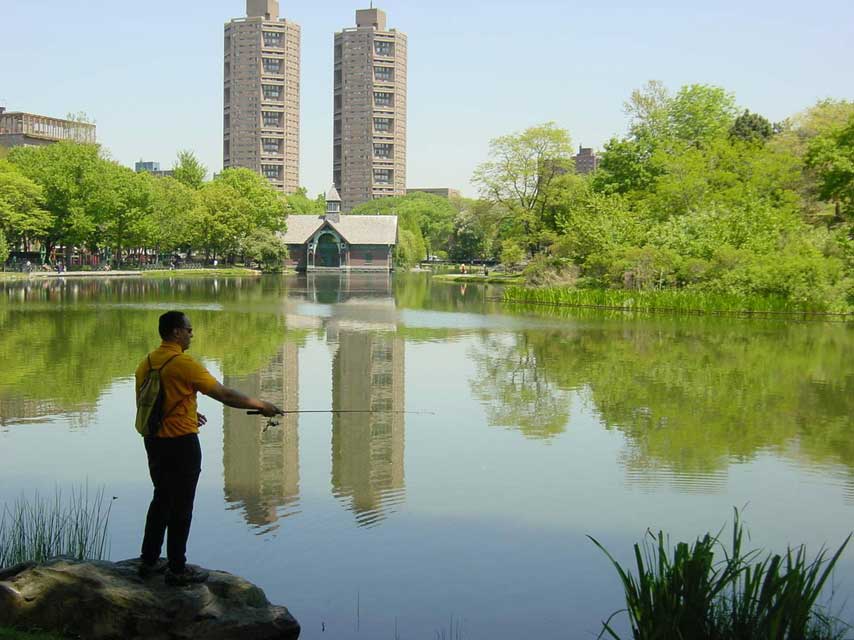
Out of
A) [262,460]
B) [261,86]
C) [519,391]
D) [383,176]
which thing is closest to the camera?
[262,460]

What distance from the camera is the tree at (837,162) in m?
38.6

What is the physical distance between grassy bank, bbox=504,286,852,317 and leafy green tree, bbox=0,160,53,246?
37120mm

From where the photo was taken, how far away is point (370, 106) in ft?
521

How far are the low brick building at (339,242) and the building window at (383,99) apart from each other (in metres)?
66.6

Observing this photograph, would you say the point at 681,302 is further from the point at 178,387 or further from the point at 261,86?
the point at 261,86

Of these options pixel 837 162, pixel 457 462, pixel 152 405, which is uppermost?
pixel 837 162

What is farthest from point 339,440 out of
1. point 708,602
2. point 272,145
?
point 272,145

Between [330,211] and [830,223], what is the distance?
58.0m

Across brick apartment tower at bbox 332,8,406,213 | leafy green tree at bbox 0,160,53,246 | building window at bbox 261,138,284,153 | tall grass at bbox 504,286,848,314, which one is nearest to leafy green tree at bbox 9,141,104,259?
A: leafy green tree at bbox 0,160,53,246

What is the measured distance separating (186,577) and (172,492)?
53 cm

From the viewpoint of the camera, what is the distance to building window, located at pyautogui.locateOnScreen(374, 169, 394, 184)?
16002 centimetres

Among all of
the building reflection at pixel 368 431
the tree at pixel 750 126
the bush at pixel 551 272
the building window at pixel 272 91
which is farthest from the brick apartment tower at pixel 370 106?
the building reflection at pixel 368 431

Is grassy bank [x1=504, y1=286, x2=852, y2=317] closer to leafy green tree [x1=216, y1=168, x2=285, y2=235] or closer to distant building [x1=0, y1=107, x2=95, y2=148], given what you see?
leafy green tree [x1=216, y1=168, x2=285, y2=235]

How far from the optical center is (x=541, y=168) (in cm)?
6047
